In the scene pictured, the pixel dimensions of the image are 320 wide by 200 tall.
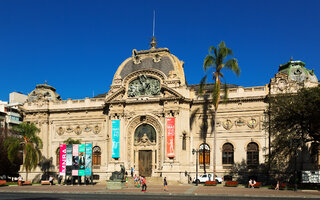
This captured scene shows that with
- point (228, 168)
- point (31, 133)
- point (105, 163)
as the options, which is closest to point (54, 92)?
point (31, 133)

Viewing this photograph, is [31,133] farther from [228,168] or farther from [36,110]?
[228,168]

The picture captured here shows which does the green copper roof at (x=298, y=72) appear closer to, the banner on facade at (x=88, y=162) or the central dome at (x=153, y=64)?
the central dome at (x=153, y=64)

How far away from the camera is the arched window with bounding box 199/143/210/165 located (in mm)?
59094

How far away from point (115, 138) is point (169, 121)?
30.8ft

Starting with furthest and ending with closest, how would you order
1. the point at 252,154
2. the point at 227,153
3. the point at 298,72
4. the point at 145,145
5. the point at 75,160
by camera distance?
the point at 145,145 < the point at 227,153 < the point at 252,154 < the point at 298,72 < the point at 75,160

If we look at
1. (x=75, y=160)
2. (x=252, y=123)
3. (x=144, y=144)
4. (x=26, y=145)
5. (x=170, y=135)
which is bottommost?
(x=75, y=160)

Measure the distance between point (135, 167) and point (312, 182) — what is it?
27114 mm

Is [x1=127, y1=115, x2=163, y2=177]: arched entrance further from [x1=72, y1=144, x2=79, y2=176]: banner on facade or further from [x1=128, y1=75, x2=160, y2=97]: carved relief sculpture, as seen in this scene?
[x1=72, y1=144, x2=79, y2=176]: banner on facade

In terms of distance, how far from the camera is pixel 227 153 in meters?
58.5

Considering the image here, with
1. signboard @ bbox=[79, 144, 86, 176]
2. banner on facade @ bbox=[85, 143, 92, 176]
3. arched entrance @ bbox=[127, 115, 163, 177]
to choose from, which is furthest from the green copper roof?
signboard @ bbox=[79, 144, 86, 176]

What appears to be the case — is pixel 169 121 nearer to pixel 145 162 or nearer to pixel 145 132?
pixel 145 132

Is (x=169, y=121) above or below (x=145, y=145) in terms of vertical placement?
above

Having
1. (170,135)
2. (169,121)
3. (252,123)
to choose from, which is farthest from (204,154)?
(252,123)

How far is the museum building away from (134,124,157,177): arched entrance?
0.14 metres
